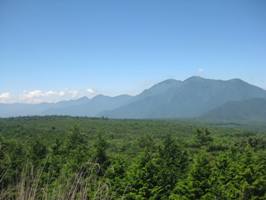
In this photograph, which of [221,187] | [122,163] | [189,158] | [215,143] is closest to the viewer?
[221,187]

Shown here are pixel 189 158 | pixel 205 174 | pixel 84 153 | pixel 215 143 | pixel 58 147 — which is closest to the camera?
pixel 205 174

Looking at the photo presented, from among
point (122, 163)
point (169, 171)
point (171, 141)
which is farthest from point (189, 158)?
point (122, 163)

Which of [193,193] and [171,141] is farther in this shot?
[171,141]

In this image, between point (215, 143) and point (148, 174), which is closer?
point (148, 174)

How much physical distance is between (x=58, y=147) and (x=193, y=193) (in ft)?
49.0

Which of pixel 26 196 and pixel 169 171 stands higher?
pixel 26 196

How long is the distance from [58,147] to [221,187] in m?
15.6

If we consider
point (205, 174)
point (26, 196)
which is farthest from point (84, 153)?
point (26, 196)

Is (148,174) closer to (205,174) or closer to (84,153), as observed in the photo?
(205,174)

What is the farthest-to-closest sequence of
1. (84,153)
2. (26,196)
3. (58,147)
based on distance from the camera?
(58,147) < (84,153) < (26,196)

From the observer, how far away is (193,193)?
15094 mm

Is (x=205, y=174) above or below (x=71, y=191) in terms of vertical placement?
below

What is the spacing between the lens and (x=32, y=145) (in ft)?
86.1

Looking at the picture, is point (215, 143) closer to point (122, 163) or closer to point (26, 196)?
point (122, 163)
